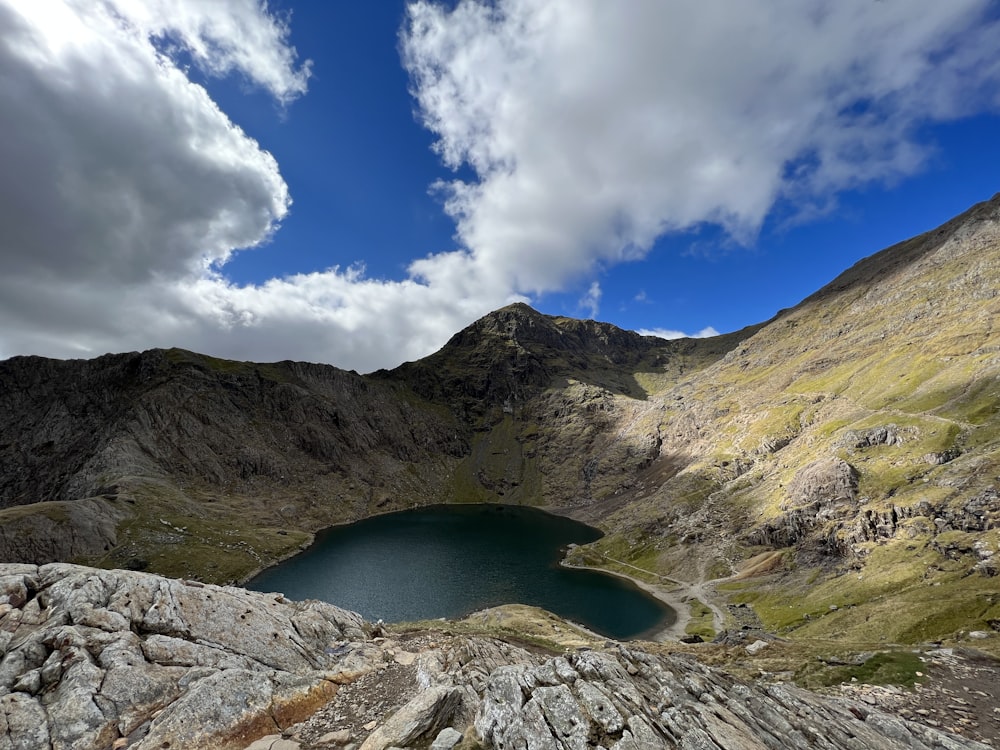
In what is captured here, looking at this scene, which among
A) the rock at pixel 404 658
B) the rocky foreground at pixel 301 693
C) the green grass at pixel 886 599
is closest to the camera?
the rocky foreground at pixel 301 693

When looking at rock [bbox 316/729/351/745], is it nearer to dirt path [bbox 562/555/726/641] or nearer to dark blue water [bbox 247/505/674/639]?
dirt path [bbox 562/555/726/641]

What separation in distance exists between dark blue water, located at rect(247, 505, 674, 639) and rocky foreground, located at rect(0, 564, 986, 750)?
7871 cm

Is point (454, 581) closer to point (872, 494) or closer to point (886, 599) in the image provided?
point (886, 599)

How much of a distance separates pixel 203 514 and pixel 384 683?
18133cm

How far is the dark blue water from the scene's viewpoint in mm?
106438

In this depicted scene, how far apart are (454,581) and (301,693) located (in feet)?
378

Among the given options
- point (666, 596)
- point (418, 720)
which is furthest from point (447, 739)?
point (666, 596)

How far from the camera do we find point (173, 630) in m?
26.8

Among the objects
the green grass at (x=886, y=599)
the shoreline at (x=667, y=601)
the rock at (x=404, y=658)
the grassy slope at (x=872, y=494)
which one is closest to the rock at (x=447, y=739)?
the rock at (x=404, y=658)

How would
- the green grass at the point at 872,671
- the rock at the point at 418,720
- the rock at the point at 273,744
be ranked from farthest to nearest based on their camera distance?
the green grass at the point at 872,671 → the rock at the point at 273,744 → the rock at the point at 418,720

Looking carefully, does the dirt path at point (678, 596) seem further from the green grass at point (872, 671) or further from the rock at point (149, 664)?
the rock at point (149, 664)

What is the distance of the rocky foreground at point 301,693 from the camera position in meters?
18.6

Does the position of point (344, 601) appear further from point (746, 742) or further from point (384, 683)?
point (746, 742)

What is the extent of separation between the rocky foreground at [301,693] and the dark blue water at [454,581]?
258 feet
